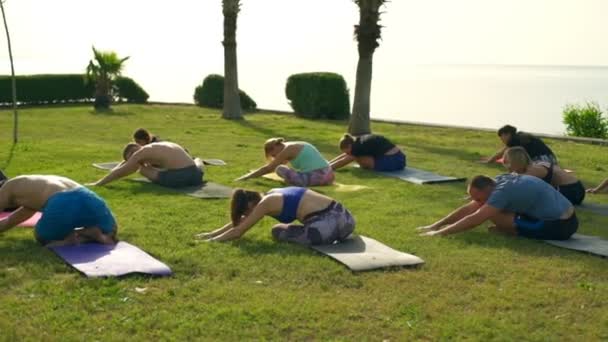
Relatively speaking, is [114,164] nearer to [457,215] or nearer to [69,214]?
[69,214]

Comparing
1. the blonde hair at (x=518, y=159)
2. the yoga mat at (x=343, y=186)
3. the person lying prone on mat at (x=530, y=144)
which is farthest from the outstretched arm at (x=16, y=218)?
the person lying prone on mat at (x=530, y=144)

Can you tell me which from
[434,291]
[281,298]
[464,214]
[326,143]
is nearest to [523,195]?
[464,214]

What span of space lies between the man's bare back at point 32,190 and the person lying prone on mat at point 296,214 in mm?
1409

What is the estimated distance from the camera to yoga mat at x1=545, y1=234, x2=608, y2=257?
6.81m

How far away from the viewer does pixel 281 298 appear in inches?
205

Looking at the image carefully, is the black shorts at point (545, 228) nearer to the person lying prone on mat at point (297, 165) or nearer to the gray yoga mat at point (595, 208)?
the gray yoga mat at point (595, 208)

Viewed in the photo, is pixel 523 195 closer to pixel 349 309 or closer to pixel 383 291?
pixel 383 291

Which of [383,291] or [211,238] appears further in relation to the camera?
[211,238]

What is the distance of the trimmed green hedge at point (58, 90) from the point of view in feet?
85.7

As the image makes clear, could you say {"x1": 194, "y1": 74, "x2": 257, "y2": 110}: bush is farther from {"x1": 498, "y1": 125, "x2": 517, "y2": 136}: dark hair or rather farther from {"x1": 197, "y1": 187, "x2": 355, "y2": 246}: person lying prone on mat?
{"x1": 197, "y1": 187, "x2": 355, "y2": 246}: person lying prone on mat

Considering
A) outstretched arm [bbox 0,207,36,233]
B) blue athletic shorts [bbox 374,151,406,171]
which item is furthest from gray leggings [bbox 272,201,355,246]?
blue athletic shorts [bbox 374,151,406,171]

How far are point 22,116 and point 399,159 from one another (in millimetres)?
14314

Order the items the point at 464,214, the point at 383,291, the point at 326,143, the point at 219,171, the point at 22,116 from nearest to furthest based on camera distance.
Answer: the point at 383,291 < the point at 464,214 < the point at 219,171 < the point at 326,143 < the point at 22,116

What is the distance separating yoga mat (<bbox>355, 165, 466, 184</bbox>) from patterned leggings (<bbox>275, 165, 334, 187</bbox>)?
51.5 inches
